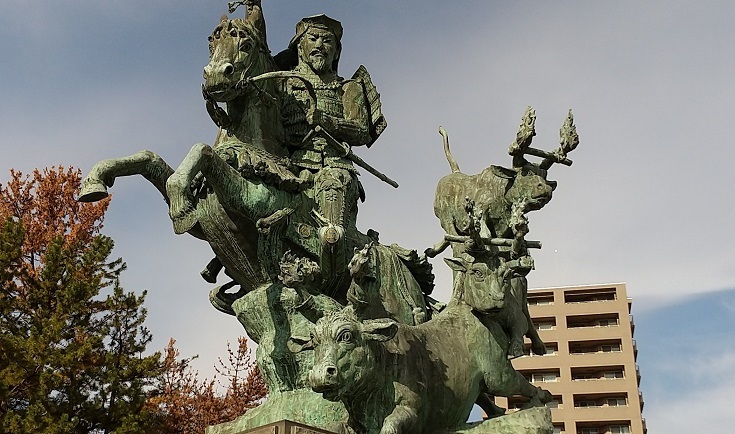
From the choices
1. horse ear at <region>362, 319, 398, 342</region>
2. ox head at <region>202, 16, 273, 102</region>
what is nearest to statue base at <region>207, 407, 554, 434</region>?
horse ear at <region>362, 319, 398, 342</region>

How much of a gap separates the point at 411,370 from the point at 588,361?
127 ft

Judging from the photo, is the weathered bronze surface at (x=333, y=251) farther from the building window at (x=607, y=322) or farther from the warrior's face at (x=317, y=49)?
the building window at (x=607, y=322)

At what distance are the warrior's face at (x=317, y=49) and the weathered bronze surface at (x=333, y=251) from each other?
0.02 meters

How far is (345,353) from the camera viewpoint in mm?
5801

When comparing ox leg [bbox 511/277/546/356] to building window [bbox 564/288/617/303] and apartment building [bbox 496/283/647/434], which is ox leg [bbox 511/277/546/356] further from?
building window [bbox 564/288/617/303]

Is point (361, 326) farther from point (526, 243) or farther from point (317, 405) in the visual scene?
point (526, 243)

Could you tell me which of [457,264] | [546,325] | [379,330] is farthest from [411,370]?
[546,325]

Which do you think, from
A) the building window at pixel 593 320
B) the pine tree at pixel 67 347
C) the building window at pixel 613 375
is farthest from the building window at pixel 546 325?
the pine tree at pixel 67 347

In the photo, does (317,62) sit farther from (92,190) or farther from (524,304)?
(524,304)

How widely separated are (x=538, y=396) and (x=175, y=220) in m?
3.45

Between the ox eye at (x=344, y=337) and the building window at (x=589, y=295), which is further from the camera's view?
the building window at (x=589, y=295)

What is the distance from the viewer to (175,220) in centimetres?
724

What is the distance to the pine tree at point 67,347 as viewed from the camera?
52.2 ft

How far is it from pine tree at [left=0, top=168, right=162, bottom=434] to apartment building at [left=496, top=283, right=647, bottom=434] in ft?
83.5
